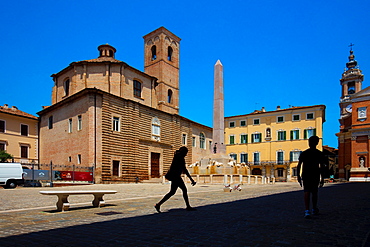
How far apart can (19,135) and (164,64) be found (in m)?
19.3

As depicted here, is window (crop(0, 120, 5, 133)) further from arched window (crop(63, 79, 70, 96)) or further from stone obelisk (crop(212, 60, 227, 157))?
stone obelisk (crop(212, 60, 227, 157))

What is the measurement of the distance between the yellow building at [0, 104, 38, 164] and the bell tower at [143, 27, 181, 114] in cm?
1512

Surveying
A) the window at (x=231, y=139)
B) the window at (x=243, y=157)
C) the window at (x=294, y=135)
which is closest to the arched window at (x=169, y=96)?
the window at (x=231, y=139)

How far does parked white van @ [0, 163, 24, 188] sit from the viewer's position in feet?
66.1

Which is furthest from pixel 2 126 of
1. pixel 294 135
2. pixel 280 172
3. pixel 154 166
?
pixel 294 135

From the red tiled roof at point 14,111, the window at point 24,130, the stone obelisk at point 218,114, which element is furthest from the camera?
the red tiled roof at point 14,111

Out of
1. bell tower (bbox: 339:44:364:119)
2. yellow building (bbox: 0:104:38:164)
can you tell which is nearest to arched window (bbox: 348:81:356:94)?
bell tower (bbox: 339:44:364:119)

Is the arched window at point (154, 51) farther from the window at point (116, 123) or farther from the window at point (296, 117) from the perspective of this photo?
the window at point (296, 117)

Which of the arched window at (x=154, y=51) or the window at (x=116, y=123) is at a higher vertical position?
the arched window at (x=154, y=51)

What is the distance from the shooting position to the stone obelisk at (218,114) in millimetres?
27062

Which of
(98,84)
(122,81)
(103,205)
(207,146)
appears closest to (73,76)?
(98,84)

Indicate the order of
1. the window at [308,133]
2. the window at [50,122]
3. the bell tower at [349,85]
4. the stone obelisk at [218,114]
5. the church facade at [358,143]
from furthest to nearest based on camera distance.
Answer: the bell tower at [349,85] → the window at [308,133] → the church facade at [358,143] → the window at [50,122] → the stone obelisk at [218,114]

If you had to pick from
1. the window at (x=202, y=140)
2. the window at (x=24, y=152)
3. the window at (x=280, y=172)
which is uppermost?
the window at (x=202, y=140)

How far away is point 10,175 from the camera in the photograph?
800 inches
